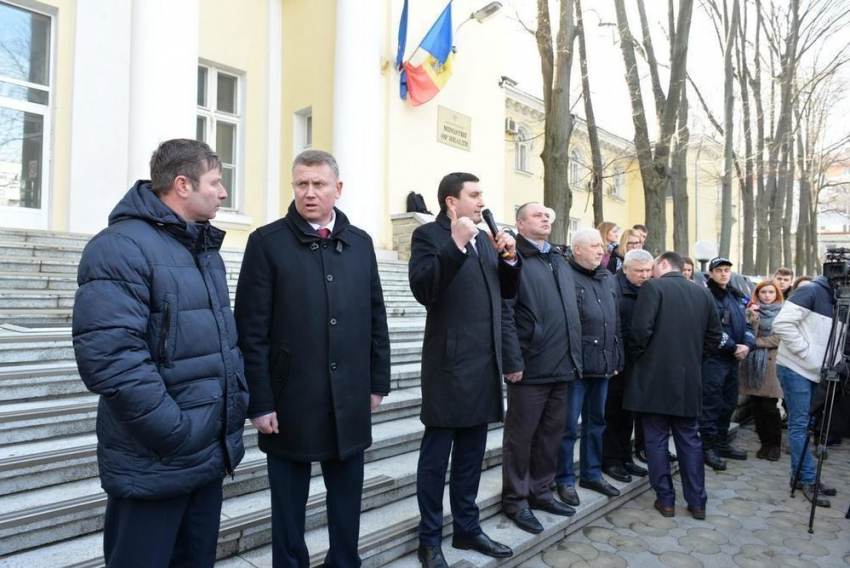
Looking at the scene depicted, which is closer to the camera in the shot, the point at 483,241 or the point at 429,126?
the point at 483,241

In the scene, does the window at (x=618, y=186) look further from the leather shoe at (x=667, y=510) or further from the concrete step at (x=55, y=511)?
the concrete step at (x=55, y=511)

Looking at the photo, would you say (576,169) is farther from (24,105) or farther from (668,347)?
(668,347)

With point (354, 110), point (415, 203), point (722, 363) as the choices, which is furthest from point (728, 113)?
point (722, 363)

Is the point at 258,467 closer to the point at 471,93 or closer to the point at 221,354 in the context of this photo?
the point at 221,354

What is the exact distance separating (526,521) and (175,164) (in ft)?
9.83

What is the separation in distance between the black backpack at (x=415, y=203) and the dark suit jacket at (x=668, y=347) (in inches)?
287

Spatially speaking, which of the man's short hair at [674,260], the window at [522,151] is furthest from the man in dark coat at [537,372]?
the window at [522,151]

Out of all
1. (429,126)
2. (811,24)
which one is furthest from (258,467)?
(811,24)

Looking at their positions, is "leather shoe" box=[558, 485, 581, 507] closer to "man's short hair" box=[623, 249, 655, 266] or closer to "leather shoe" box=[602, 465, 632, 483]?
"leather shoe" box=[602, 465, 632, 483]

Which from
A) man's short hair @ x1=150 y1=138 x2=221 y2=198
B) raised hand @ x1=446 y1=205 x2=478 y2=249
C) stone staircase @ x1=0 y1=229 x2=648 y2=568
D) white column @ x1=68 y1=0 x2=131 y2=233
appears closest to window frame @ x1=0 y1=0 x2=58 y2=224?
white column @ x1=68 y1=0 x2=131 y2=233

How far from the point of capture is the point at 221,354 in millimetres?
2104

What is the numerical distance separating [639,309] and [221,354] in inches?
139

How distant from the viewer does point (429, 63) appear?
37.4 ft

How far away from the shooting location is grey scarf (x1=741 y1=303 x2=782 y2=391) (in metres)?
6.30
